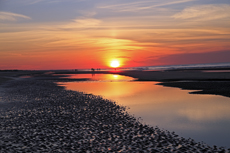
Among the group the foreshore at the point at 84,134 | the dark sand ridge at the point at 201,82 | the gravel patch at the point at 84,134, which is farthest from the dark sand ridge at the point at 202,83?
the foreshore at the point at 84,134

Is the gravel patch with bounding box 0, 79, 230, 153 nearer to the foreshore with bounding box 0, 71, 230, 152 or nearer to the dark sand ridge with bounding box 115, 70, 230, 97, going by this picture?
the foreshore with bounding box 0, 71, 230, 152

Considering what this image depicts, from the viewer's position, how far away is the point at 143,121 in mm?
16703

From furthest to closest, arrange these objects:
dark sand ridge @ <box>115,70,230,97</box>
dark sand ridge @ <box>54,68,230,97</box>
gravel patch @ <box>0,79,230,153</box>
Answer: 1. dark sand ridge @ <box>54,68,230,97</box>
2. dark sand ridge @ <box>115,70,230,97</box>
3. gravel patch @ <box>0,79,230,153</box>

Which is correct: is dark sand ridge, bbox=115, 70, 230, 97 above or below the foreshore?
above

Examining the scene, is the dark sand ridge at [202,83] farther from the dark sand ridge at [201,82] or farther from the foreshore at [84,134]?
the foreshore at [84,134]

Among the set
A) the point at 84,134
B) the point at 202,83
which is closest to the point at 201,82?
the point at 202,83

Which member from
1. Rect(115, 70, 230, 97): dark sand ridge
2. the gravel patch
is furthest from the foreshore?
Rect(115, 70, 230, 97): dark sand ridge

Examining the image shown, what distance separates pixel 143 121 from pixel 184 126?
9.80ft

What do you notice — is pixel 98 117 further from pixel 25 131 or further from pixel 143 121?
pixel 25 131

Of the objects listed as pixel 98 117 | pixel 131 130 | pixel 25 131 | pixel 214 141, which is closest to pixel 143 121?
pixel 131 130

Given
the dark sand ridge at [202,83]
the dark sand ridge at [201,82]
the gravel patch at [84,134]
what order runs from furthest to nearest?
the dark sand ridge at [201,82] → the dark sand ridge at [202,83] → the gravel patch at [84,134]

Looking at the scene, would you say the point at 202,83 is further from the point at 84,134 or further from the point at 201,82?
the point at 84,134

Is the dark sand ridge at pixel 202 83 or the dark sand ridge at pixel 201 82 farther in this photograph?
the dark sand ridge at pixel 201 82

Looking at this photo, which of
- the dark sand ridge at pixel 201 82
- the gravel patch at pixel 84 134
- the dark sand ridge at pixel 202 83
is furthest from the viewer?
the dark sand ridge at pixel 201 82
